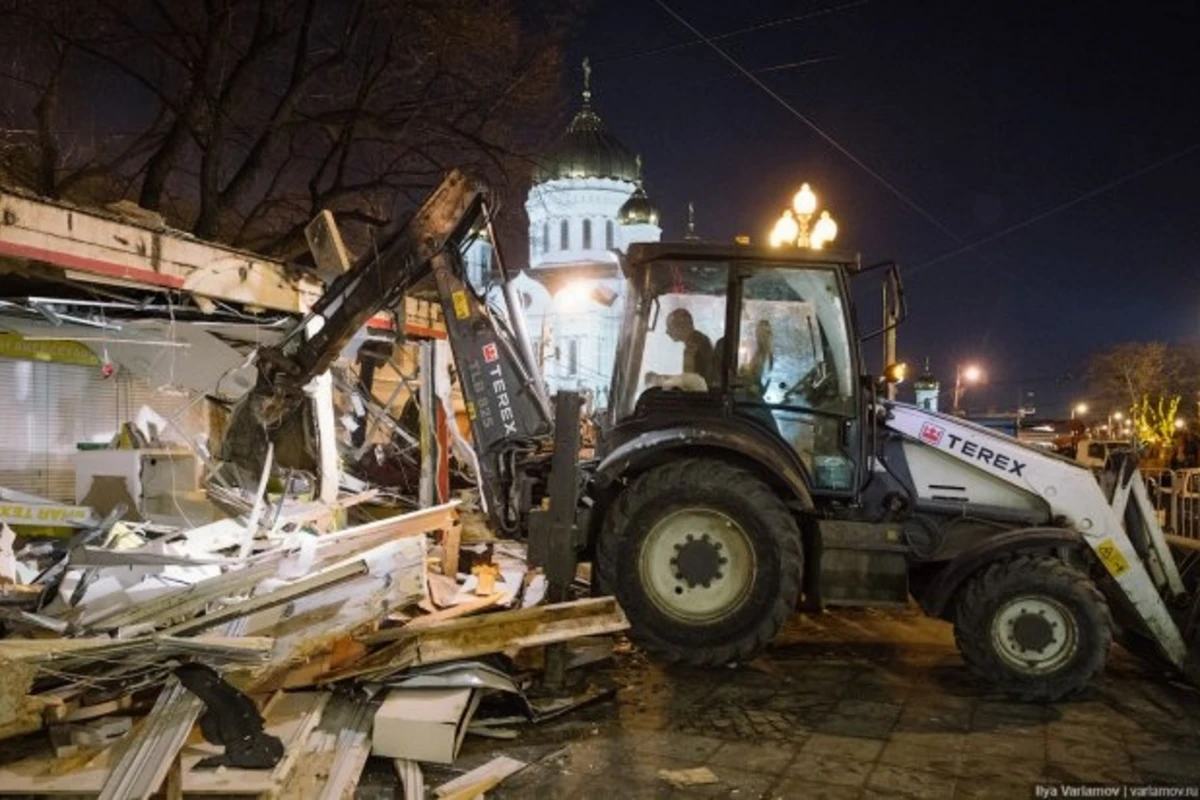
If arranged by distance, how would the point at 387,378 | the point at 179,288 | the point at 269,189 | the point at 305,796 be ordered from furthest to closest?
the point at 269,189
the point at 387,378
the point at 179,288
the point at 305,796

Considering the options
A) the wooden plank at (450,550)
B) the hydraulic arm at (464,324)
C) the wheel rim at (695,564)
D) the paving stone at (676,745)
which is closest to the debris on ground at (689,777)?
the paving stone at (676,745)

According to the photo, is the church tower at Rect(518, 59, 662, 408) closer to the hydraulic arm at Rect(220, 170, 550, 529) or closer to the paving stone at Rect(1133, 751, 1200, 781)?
the hydraulic arm at Rect(220, 170, 550, 529)

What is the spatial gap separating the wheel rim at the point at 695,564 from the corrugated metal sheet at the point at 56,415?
7.05m

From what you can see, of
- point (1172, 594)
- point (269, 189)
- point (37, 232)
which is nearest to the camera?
point (1172, 594)

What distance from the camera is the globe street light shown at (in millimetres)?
11094

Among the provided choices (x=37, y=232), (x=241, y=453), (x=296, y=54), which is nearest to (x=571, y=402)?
(x=241, y=453)

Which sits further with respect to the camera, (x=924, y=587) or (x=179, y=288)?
(x=179, y=288)

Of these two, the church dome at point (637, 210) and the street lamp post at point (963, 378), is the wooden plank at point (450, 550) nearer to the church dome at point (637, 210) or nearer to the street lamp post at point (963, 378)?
the street lamp post at point (963, 378)

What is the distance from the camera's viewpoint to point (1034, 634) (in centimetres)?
548

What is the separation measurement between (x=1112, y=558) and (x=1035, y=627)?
77cm

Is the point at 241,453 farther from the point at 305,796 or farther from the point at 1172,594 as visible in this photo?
the point at 1172,594

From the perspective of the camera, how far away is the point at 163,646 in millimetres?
4168

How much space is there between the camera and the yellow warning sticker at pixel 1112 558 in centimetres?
568

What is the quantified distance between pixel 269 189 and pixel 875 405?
15068mm
